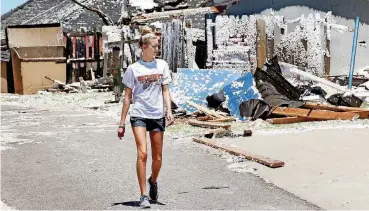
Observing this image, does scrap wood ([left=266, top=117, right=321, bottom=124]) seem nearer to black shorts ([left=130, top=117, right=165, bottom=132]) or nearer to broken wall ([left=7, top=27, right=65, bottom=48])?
black shorts ([left=130, top=117, right=165, bottom=132])

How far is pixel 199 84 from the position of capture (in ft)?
55.3

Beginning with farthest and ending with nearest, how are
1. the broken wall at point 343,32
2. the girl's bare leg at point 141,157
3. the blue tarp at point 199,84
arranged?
the broken wall at point 343,32 → the blue tarp at point 199,84 → the girl's bare leg at point 141,157

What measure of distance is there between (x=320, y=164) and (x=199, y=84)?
8058mm

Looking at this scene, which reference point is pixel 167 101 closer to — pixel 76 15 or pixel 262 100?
pixel 262 100

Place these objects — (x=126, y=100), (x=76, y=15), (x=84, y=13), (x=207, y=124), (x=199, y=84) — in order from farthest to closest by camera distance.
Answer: (x=84, y=13) → (x=76, y=15) → (x=199, y=84) → (x=207, y=124) → (x=126, y=100)

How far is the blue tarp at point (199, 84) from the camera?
16344 mm

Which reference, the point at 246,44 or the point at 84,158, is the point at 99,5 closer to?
the point at 246,44

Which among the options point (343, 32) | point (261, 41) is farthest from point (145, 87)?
point (343, 32)

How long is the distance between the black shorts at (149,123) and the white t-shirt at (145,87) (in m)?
0.04

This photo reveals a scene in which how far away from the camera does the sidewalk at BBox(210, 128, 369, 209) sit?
7344mm

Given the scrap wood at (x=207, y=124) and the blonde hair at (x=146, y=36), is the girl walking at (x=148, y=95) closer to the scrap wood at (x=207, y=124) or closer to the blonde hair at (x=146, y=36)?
the blonde hair at (x=146, y=36)

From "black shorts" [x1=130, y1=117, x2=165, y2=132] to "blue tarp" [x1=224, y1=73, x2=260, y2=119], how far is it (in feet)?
26.0

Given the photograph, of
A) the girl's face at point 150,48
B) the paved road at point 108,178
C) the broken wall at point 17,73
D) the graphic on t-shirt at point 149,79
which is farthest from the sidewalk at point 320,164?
the broken wall at point 17,73

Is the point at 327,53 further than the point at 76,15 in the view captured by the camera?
No
